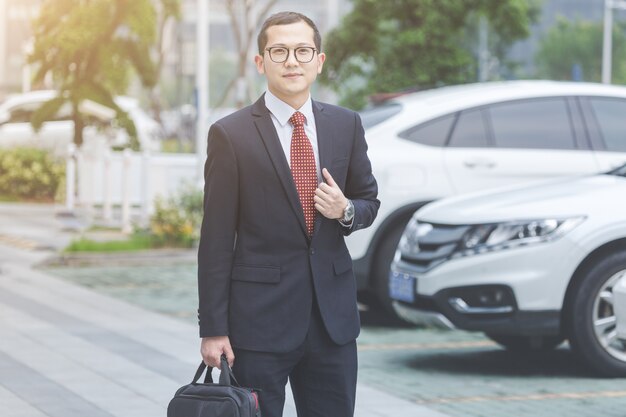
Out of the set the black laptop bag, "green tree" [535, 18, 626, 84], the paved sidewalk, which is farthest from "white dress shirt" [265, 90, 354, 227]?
"green tree" [535, 18, 626, 84]

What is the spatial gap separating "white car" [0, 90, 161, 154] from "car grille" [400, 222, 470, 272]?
14125mm

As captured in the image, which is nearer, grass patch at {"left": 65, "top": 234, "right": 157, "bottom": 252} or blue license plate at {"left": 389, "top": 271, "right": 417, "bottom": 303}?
blue license plate at {"left": 389, "top": 271, "right": 417, "bottom": 303}

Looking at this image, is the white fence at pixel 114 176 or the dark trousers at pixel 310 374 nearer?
the dark trousers at pixel 310 374

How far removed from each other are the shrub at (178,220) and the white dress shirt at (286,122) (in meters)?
11.7

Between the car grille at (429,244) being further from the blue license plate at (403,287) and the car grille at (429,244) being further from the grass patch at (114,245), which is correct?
the grass patch at (114,245)

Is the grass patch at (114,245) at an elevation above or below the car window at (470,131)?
below

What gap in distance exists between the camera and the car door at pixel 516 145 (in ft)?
33.7

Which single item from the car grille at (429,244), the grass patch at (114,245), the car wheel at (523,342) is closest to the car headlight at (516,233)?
the car grille at (429,244)

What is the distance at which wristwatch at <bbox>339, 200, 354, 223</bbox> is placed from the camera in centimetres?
438

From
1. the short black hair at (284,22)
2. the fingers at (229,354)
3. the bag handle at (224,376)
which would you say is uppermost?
the short black hair at (284,22)

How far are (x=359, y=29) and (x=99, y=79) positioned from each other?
189 inches

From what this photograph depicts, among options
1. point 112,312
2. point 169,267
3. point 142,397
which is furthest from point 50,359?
point 169,267

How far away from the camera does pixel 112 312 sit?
36.8 feet

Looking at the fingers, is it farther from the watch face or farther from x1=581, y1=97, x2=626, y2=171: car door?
x1=581, y1=97, x2=626, y2=171: car door
